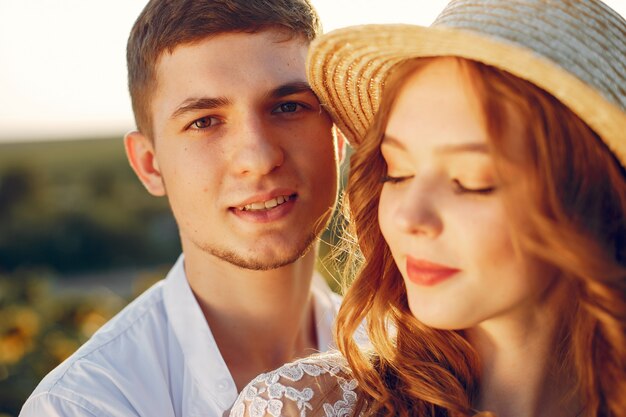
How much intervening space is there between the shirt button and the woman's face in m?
1.17

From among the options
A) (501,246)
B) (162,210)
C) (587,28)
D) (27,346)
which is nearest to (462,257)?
(501,246)

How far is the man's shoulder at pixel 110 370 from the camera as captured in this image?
283 cm

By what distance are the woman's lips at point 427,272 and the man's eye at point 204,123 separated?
1.23 meters

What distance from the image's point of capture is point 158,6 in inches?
123

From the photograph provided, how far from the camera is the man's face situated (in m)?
2.97

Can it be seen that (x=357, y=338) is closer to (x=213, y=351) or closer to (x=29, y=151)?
(x=213, y=351)

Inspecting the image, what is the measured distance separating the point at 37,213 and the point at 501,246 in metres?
10.6

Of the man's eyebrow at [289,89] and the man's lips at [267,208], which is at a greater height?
the man's eyebrow at [289,89]

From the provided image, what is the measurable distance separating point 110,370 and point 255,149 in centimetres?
90

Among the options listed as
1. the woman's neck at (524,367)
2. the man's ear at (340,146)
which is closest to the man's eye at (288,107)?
the man's ear at (340,146)

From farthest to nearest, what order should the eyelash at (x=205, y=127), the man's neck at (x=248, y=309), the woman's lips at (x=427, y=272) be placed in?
the man's neck at (x=248, y=309) → the eyelash at (x=205, y=127) → the woman's lips at (x=427, y=272)

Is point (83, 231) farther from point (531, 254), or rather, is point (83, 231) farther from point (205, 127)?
point (531, 254)

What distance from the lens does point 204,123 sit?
10.1 feet

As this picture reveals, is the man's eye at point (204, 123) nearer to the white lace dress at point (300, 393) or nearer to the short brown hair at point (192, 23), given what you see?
the short brown hair at point (192, 23)
